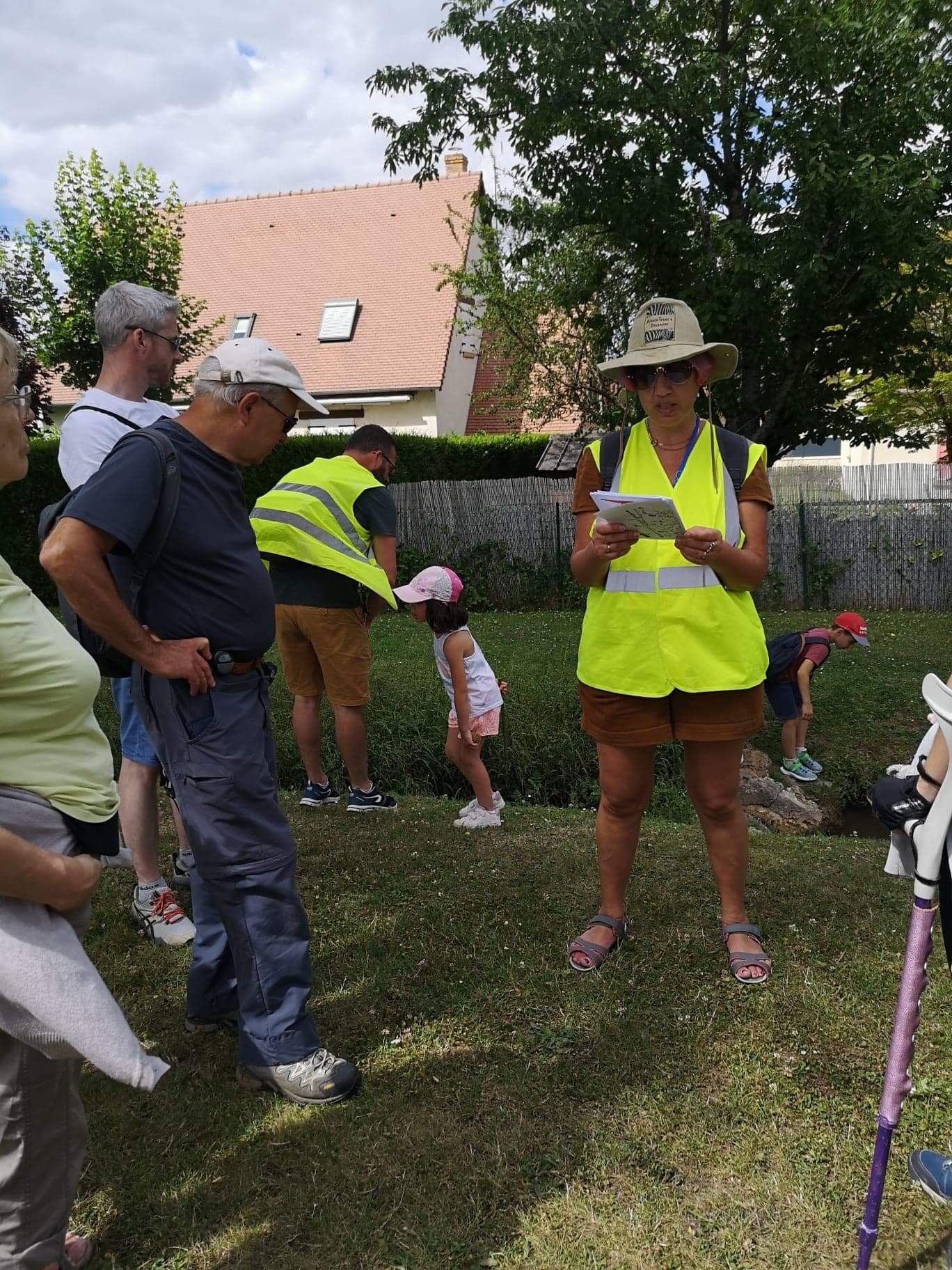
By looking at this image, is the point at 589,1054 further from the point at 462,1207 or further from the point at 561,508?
the point at 561,508

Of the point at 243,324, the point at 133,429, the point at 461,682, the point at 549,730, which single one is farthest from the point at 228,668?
the point at 243,324

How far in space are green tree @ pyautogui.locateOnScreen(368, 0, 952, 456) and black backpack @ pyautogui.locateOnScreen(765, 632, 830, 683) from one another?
308 centimetres

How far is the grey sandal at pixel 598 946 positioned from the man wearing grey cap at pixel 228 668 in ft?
3.24

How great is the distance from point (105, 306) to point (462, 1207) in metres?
3.23

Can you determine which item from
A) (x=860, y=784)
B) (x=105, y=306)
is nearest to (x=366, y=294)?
(x=860, y=784)

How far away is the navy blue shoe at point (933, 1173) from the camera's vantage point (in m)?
2.25

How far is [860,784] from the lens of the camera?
719cm

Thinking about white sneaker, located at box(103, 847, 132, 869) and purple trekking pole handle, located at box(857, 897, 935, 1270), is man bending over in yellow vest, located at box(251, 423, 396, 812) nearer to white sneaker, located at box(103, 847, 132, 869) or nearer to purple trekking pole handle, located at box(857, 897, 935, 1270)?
white sneaker, located at box(103, 847, 132, 869)

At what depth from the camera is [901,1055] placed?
6.38ft

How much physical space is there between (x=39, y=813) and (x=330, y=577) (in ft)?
10.9

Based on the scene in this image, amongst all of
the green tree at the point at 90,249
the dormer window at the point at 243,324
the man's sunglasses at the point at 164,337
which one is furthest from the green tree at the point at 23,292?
the man's sunglasses at the point at 164,337

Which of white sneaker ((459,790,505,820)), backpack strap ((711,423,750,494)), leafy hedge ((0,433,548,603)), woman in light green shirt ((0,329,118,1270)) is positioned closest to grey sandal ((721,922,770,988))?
backpack strap ((711,423,750,494))

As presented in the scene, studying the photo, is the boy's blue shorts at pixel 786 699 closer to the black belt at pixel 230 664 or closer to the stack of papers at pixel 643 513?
the stack of papers at pixel 643 513

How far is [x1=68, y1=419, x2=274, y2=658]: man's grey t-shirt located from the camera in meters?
2.39
